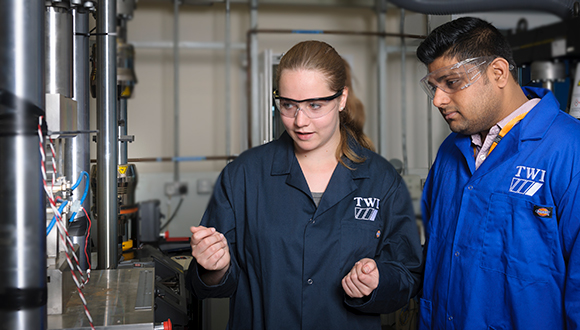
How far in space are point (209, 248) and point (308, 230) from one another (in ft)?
0.73

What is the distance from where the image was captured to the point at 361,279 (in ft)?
3.14

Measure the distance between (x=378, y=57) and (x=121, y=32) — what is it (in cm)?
172

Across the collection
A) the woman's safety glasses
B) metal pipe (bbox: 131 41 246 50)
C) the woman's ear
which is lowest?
the woman's ear

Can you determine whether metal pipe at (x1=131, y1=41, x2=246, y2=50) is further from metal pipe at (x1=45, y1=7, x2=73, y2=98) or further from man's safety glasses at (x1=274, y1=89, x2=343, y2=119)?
man's safety glasses at (x1=274, y1=89, x2=343, y2=119)

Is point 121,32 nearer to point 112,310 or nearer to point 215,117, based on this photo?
point 215,117

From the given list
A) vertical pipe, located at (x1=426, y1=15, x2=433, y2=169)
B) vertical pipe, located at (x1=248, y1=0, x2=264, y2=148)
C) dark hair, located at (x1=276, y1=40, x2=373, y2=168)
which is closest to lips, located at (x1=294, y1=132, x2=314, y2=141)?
dark hair, located at (x1=276, y1=40, x2=373, y2=168)

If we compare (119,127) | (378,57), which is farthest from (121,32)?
(378,57)

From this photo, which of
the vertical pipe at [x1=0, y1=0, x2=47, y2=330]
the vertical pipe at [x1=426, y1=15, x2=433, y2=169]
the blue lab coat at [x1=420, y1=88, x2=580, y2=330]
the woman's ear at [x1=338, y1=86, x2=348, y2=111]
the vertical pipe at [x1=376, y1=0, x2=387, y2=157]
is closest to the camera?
the vertical pipe at [x1=0, y1=0, x2=47, y2=330]

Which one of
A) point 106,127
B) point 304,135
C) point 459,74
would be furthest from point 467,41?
point 106,127

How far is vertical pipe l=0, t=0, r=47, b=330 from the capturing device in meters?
0.56

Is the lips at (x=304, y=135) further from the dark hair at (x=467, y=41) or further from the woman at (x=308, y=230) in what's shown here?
the dark hair at (x=467, y=41)

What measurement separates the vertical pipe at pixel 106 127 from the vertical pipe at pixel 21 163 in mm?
808

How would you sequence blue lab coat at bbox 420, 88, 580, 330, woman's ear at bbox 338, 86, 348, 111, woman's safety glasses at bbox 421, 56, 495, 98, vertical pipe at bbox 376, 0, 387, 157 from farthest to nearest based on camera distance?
vertical pipe at bbox 376, 0, 387, 157, woman's ear at bbox 338, 86, 348, 111, woman's safety glasses at bbox 421, 56, 495, 98, blue lab coat at bbox 420, 88, 580, 330

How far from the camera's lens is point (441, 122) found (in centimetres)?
129
